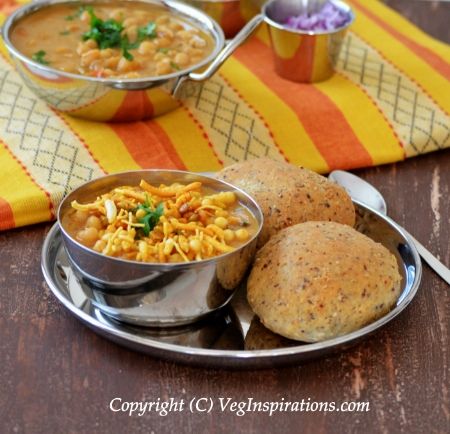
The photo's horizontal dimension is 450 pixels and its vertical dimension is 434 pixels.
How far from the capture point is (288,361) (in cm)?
183

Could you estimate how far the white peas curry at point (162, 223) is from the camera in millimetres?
1835

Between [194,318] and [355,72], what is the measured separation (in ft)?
4.92

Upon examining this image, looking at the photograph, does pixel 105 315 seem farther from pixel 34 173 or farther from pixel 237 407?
pixel 34 173

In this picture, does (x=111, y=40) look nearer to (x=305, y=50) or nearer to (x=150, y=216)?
(x=305, y=50)

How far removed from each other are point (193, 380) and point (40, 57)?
4.30 ft

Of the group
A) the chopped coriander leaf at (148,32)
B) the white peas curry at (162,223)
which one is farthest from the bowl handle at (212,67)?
the white peas curry at (162,223)

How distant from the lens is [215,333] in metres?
1.93

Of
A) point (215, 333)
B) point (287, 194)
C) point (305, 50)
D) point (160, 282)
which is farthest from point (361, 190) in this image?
point (160, 282)

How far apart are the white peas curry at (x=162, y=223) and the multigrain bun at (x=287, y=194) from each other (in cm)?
8

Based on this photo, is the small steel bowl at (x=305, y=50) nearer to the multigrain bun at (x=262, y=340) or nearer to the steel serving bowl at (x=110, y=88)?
the steel serving bowl at (x=110, y=88)

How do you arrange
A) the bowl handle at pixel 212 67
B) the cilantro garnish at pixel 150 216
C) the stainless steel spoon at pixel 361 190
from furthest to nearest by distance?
the bowl handle at pixel 212 67, the stainless steel spoon at pixel 361 190, the cilantro garnish at pixel 150 216

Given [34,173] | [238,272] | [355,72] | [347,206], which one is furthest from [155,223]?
[355,72]

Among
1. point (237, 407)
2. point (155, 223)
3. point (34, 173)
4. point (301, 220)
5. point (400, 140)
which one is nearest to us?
point (237, 407)

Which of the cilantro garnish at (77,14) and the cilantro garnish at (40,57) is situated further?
the cilantro garnish at (77,14)
